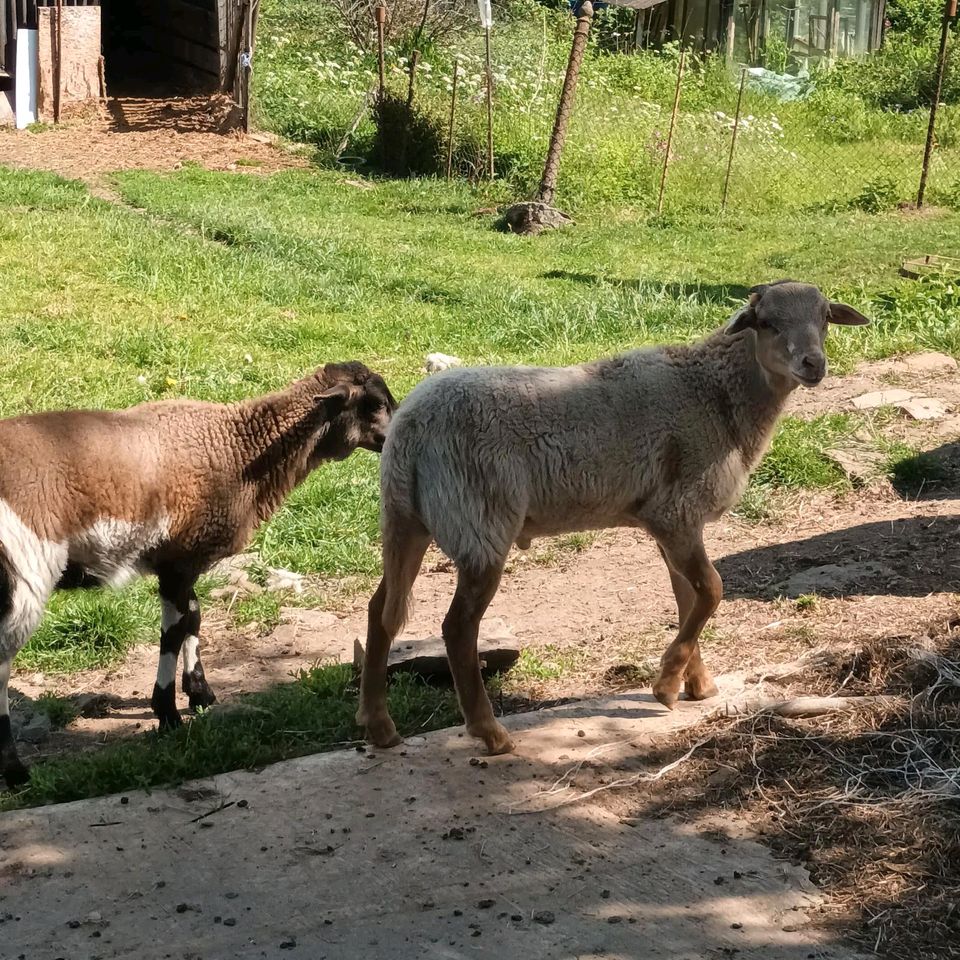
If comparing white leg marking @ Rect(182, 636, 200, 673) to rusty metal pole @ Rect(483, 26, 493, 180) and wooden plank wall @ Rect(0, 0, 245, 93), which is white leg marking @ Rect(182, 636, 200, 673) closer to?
rusty metal pole @ Rect(483, 26, 493, 180)

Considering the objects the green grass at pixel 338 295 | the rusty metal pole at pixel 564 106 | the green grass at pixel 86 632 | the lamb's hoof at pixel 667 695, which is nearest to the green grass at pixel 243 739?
the lamb's hoof at pixel 667 695

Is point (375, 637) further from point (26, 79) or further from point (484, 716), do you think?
point (26, 79)

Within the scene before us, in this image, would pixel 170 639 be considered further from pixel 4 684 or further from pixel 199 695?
pixel 4 684

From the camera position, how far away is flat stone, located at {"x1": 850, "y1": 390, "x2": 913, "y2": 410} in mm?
8992

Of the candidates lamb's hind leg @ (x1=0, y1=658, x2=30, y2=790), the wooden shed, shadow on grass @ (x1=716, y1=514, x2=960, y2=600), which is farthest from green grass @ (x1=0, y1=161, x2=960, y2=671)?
the wooden shed

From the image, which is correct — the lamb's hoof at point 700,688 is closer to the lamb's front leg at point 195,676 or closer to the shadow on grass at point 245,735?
the shadow on grass at point 245,735

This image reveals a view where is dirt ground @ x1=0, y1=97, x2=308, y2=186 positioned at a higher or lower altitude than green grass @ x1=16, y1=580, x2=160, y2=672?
higher

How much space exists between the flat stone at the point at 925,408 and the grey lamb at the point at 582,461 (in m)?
3.59

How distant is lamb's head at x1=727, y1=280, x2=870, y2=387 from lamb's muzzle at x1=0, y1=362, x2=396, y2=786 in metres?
1.82

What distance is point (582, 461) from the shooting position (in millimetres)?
5062

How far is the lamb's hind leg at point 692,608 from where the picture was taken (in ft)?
16.8

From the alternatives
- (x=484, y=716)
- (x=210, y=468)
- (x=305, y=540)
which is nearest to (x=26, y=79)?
(x=305, y=540)

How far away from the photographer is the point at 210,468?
18.9 ft

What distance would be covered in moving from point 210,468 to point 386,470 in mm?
1084
